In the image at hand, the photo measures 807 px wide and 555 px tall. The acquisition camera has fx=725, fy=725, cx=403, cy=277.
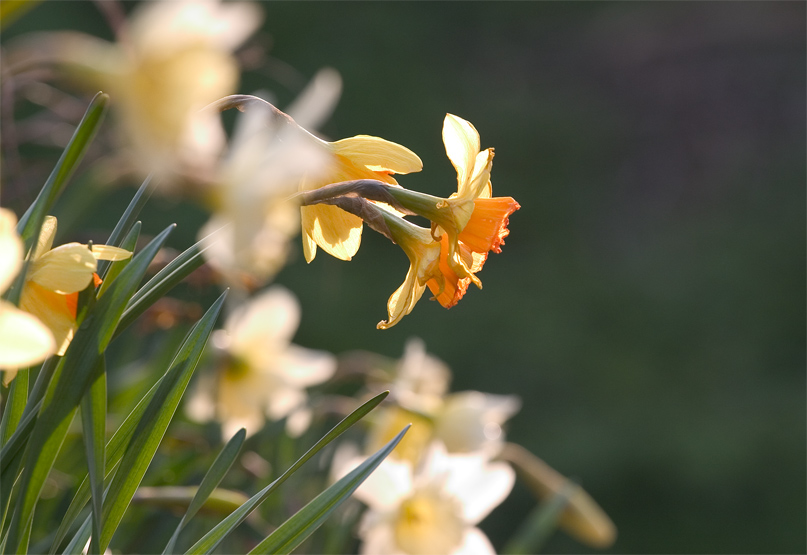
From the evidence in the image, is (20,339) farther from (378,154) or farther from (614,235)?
(614,235)

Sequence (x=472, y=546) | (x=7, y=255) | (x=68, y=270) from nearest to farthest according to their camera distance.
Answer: (x=7, y=255)
(x=68, y=270)
(x=472, y=546)

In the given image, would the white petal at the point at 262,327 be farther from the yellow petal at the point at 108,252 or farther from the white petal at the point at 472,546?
the yellow petal at the point at 108,252

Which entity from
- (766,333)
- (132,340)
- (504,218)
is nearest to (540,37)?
(766,333)

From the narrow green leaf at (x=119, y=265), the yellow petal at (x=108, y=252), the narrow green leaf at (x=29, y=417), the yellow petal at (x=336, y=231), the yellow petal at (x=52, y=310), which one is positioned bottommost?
the narrow green leaf at (x=29, y=417)

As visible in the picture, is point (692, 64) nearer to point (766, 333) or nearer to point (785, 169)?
point (785, 169)

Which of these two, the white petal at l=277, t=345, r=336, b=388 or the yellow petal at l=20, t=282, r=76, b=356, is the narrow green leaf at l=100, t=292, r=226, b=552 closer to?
the yellow petal at l=20, t=282, r=76, b=356

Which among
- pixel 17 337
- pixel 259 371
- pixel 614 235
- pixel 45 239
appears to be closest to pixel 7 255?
pixel 17 337

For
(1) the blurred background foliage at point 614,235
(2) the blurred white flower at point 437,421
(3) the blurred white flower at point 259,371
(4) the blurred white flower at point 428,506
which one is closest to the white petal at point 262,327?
(3) the blurred white flower at point 259,371
